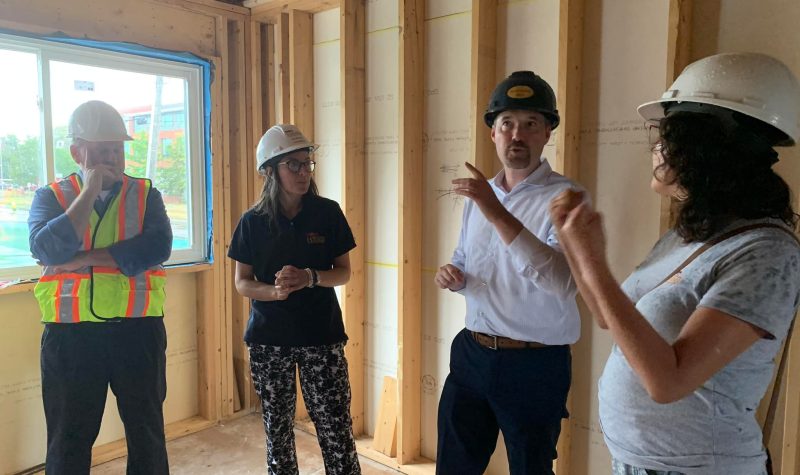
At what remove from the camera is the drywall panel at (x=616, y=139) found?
2.13 meters

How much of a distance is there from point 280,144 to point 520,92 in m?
0.97

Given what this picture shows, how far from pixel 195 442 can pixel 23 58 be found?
2.29 m

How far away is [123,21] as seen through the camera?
10.2 ft

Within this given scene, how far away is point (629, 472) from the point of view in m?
1.11

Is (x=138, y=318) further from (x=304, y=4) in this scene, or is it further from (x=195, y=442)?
(x=304, y=4)

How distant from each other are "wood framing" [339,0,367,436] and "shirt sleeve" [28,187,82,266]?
57.2 inches

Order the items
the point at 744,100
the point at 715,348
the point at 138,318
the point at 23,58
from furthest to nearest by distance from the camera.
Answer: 1. the point at 23,58
2. the point at 138,318
3. the point at 744,100
4. the point at 715,348

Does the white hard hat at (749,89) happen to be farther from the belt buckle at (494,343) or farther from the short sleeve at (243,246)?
the short sleeve at (243,246)

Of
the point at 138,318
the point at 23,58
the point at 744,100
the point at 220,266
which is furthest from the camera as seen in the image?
the point at 220,266

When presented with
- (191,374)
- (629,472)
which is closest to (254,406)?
(191,374)

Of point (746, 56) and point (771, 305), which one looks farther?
point (746, 56)

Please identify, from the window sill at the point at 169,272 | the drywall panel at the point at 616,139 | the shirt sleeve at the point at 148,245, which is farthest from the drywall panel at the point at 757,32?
the window sill at the point at 169,272

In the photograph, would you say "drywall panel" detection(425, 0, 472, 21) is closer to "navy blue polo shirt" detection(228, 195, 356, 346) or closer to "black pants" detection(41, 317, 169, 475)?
"navy blue polo shirt" detection(228, 195, 356, 346)

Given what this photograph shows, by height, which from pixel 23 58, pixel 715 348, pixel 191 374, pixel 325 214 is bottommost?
pixel 191 374
